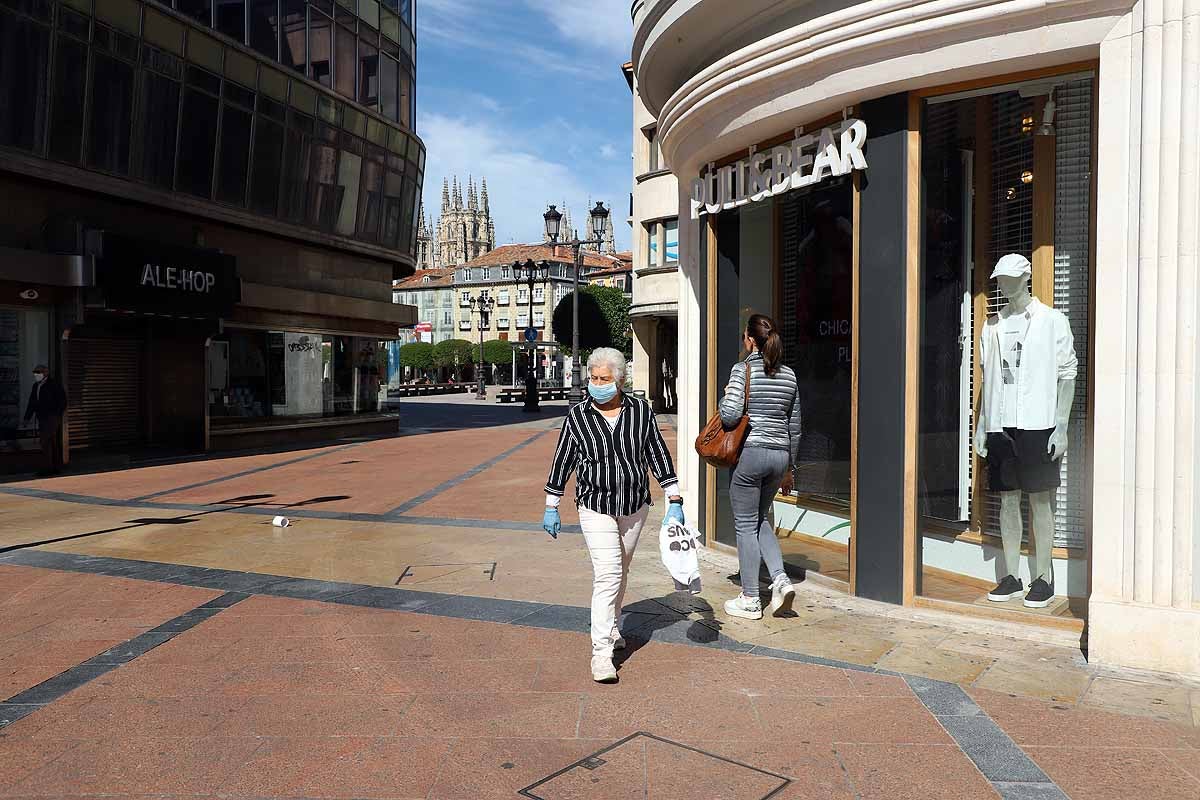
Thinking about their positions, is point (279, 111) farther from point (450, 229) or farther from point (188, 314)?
point (450, 229)

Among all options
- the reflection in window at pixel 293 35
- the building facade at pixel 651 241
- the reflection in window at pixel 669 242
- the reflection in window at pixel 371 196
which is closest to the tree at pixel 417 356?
the building facade at pixel 651 241

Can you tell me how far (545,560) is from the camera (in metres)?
7.65

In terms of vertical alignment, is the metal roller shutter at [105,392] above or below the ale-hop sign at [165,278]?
below

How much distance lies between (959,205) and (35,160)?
14.3 meters

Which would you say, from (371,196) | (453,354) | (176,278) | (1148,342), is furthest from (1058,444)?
(453,354)

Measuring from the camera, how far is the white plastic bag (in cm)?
481

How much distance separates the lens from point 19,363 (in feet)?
50.1

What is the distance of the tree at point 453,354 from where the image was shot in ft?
328

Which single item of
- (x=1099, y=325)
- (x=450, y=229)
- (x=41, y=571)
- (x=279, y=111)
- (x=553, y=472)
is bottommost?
(x=41, y=571)

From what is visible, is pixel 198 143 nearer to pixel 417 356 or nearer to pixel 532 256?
pixel 417 356

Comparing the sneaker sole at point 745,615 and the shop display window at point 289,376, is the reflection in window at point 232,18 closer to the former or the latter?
the shop display window at point 289,376

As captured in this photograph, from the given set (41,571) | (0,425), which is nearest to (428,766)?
(41,571)

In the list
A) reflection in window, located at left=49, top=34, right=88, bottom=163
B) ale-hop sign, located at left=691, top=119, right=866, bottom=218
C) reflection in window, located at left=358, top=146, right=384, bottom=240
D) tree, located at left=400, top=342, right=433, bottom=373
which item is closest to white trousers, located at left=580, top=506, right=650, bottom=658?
ale-hop sign, located at left=691, top=119, right=866, bottom=218

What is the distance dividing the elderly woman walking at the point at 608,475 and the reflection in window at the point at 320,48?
19.1 m
